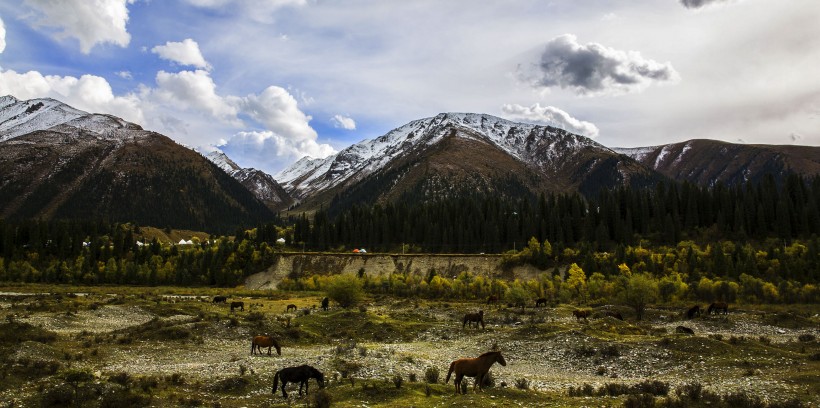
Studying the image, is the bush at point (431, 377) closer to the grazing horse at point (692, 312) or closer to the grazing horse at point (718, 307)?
the grazing horse at point (692, 312)

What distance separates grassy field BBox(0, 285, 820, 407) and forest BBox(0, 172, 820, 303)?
120ft

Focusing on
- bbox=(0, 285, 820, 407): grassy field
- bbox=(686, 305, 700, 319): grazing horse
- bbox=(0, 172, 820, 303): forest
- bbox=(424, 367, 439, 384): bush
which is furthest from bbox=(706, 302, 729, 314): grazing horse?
bbox=(424, 367, 439, 384): bush

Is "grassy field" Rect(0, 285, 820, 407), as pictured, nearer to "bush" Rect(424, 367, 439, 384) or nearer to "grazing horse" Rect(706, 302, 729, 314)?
"bush" Rect(424, 367, 439, 384)

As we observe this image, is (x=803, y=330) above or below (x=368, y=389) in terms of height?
A: below

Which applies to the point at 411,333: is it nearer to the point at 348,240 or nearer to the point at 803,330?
the point at 803,330

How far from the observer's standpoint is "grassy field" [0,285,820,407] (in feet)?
82.3

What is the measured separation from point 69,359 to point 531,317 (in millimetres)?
52384

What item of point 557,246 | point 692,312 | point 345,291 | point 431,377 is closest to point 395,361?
point 431,377

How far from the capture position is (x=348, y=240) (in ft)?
600

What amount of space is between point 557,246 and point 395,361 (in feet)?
350

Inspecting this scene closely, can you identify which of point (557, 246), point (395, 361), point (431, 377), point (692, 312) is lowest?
point (692, 312)

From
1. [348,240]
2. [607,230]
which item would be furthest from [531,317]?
[348,240]

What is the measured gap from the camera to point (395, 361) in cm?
3753

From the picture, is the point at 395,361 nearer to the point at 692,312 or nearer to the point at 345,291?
the point at 345,291
